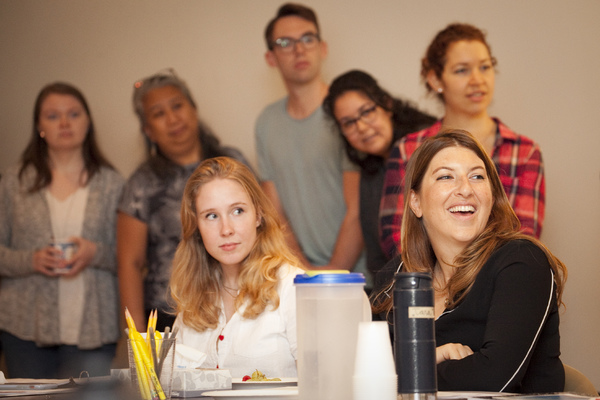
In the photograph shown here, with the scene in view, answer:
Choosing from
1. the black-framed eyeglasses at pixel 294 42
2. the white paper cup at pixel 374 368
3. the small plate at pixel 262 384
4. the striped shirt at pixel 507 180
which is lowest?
the small plate at pixel 262 384

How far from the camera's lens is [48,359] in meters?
3.75

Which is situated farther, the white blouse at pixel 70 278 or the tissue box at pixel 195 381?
the white blouse at pixel 70 278

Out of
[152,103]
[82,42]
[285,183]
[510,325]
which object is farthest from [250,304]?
[82,42]

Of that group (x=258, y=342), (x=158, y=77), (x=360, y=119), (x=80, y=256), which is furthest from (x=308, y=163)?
(x=258, y=342)

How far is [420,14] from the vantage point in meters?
3.85

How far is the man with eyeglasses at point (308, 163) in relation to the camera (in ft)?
12.1

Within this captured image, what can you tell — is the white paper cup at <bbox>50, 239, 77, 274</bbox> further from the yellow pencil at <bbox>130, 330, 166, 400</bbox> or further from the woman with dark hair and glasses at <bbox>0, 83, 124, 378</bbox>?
the yellow pencil at <bbox>130, 330, 166, 400</bbox>

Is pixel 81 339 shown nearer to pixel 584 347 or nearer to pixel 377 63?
pixel 377 63

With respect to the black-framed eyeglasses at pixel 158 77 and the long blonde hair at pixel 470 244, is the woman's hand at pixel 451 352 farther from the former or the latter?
the black-framed eyeglasses at pixel 158 77

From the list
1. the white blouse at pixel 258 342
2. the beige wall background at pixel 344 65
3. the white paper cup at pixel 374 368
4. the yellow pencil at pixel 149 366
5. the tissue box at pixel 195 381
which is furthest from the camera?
the beige wall background at pixel 344 65

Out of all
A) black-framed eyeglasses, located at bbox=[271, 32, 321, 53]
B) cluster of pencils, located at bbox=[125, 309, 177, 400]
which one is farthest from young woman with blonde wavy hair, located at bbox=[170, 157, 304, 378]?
black-framed eyeglasses, located at bbox=[271, 32, 321, 53]

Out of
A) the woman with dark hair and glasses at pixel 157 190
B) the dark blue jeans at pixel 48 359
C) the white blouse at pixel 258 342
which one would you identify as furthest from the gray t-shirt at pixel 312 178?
the white blouse at pixel 258 342

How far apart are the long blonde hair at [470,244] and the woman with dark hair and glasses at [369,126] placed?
1.38 metres

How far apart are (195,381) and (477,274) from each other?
0.70 m
